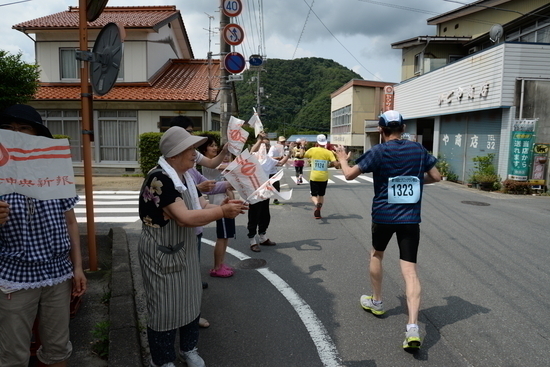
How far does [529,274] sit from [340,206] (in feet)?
19.2

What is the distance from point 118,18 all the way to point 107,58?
58.5ft

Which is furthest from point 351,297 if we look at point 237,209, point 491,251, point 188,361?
point 491,251

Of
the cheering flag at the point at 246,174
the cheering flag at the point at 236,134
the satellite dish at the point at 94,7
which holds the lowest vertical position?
the cheering flag at the point at 246,174

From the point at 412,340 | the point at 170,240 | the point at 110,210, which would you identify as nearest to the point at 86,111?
the point at 170,240

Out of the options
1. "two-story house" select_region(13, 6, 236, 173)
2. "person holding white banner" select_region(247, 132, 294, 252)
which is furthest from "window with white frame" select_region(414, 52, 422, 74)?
"person holding white banner" select_region(247, 132, 294, 252)

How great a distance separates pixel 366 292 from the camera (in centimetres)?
470

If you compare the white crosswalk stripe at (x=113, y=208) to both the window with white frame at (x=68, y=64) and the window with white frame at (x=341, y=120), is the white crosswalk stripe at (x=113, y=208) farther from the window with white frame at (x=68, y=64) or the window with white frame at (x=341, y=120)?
the window with white frame at (x=341, y=120)

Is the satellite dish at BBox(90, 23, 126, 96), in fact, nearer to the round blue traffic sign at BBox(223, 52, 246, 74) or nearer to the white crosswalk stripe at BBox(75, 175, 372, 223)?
the white crosswalk stripe at BBox(75, 175, 372, 223)

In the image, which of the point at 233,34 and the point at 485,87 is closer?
the point at 233,34

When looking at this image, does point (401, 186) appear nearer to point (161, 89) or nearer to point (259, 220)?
point (259, 220)

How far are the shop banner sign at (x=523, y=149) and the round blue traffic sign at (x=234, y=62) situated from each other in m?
9.81

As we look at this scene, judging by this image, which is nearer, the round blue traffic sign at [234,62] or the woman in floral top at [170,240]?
the woman in floral top at [170,240]

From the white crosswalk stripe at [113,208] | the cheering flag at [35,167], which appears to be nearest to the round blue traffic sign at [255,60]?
the white crosswalk stripe at [113,208]

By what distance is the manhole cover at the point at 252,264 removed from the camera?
5691mm
